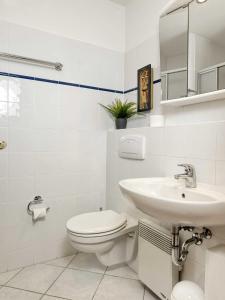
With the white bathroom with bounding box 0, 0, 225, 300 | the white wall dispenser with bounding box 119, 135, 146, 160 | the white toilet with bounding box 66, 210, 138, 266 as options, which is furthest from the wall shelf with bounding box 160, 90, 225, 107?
the white toilet with bounding box 66, 210, 138, 266

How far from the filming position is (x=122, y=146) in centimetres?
182

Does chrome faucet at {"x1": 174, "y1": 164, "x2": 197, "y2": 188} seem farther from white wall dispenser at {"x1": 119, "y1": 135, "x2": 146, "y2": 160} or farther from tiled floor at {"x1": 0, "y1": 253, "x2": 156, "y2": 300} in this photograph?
tiled floor at {"x1": 0, "y1": 253, "x2": 156, "y2": 300}

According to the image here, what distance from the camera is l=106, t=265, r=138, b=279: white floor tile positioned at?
163cm

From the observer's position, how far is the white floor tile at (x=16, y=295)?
1.38 metres

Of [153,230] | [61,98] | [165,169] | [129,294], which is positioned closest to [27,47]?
[61,98]

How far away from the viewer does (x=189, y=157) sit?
1.29m

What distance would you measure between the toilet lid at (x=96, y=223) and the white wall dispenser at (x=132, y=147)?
18.8 inches

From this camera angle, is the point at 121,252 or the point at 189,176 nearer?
the point at 189,176

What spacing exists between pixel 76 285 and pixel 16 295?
1.27 feet

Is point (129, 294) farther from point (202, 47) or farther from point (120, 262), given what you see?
point (202, 47)

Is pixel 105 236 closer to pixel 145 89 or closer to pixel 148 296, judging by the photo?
pixel 148 296

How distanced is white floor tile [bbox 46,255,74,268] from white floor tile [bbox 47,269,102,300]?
0.10 m

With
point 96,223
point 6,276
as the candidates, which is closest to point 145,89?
point 96,223

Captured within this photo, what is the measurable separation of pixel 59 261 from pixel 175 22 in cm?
206
